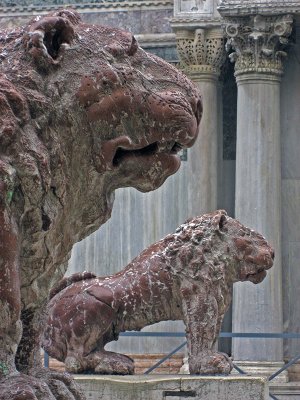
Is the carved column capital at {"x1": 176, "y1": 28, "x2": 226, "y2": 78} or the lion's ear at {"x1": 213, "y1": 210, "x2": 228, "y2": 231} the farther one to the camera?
the carved column capital at {"x1": 176, "y1": 28, "x2": 226, "y2": 78}

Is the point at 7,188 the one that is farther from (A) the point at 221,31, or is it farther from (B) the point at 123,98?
(A) the point at 221,31

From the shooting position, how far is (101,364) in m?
11.9

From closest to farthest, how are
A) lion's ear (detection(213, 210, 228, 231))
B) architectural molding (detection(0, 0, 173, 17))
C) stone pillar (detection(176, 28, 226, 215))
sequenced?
lion's ear (detection(213, 210, 228, 231)) < stone pillar (detection(176, 28, 226, 215)) < architectural molding (detection(0, 0, 173, 17))

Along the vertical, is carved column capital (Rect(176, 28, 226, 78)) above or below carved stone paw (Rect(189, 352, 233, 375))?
above

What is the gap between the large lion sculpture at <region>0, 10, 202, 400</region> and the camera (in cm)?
475

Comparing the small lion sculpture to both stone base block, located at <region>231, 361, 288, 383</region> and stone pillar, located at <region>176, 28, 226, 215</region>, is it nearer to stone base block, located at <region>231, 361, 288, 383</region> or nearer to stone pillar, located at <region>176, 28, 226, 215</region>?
stone base block, located at <region>231, 361, 288, 383</region>

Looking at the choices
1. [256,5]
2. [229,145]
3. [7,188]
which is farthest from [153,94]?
[229,145]

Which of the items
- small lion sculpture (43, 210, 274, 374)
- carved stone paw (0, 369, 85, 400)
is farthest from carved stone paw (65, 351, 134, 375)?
carved stone paw (0, 369, 85, 400)

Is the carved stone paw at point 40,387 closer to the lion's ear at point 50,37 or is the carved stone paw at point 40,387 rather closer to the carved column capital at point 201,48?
the lion's ear at point 50,37

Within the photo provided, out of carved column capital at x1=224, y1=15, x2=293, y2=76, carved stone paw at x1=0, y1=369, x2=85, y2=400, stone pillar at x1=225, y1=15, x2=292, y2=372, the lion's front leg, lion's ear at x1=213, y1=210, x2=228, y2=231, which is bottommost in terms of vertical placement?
carved stone paw at x1=0, y1=369, x2=85, y2=400

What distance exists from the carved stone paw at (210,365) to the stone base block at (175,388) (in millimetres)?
518

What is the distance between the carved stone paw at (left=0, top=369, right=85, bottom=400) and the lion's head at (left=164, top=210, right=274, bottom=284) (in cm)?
673

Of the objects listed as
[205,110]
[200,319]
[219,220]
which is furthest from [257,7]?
[200,319]

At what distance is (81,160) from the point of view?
500 centimetres
